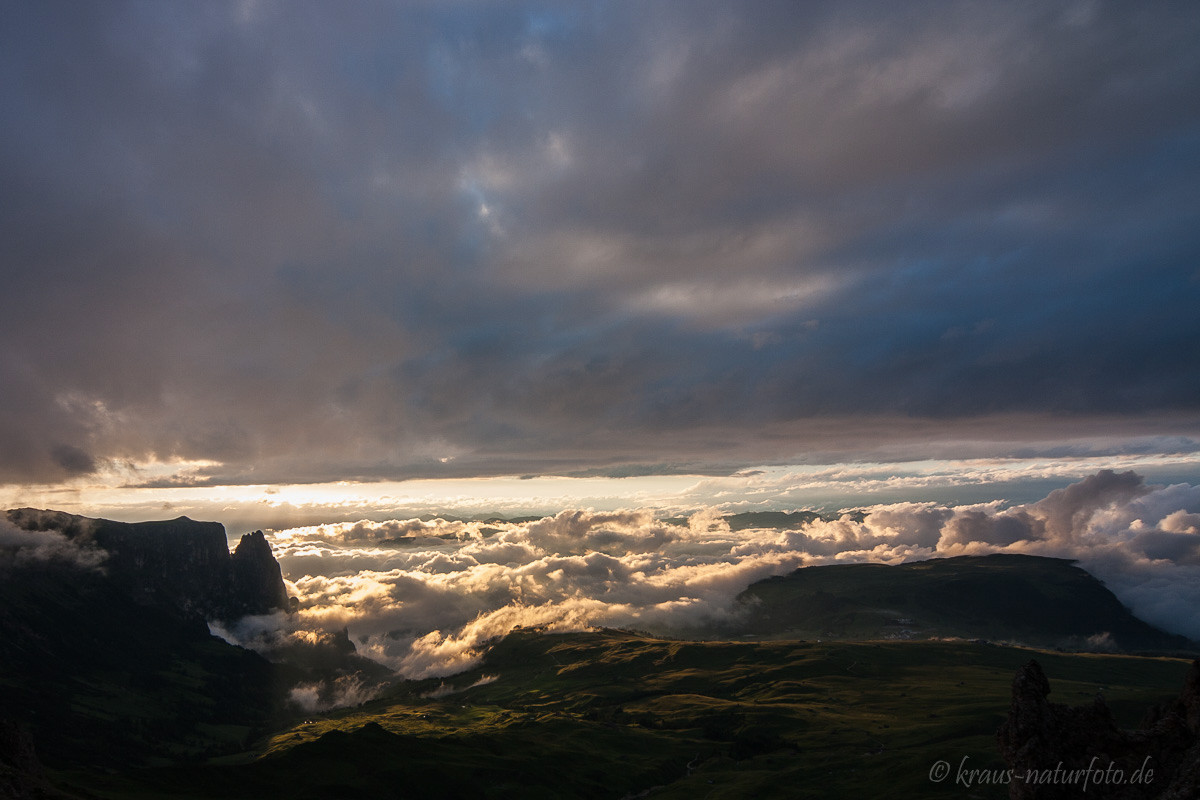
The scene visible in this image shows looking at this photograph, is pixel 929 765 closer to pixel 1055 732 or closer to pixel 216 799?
pixel 1055 732

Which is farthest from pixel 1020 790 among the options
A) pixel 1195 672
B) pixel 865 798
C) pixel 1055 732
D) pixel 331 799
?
pixel 331 799

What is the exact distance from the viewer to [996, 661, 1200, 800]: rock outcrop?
4669 centimetres

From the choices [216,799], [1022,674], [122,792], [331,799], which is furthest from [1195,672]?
[122,792]

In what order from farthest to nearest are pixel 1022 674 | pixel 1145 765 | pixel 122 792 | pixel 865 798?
pixel 122 792
pixel 865 798
pixel 1022 674
pixel 1145 765

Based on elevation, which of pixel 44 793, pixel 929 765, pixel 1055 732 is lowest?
pixel 929 765

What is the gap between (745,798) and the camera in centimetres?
19538

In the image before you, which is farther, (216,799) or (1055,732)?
(216,799)

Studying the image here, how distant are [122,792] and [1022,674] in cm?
25588

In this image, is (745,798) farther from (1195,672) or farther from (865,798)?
(1195,672)

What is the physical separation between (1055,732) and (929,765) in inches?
6719

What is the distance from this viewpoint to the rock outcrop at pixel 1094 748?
46.7 meters

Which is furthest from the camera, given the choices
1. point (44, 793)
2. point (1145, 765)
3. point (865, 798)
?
point (865, 798)

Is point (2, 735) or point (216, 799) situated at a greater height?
point (2, 735)

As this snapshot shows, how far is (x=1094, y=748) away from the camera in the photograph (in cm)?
4956
